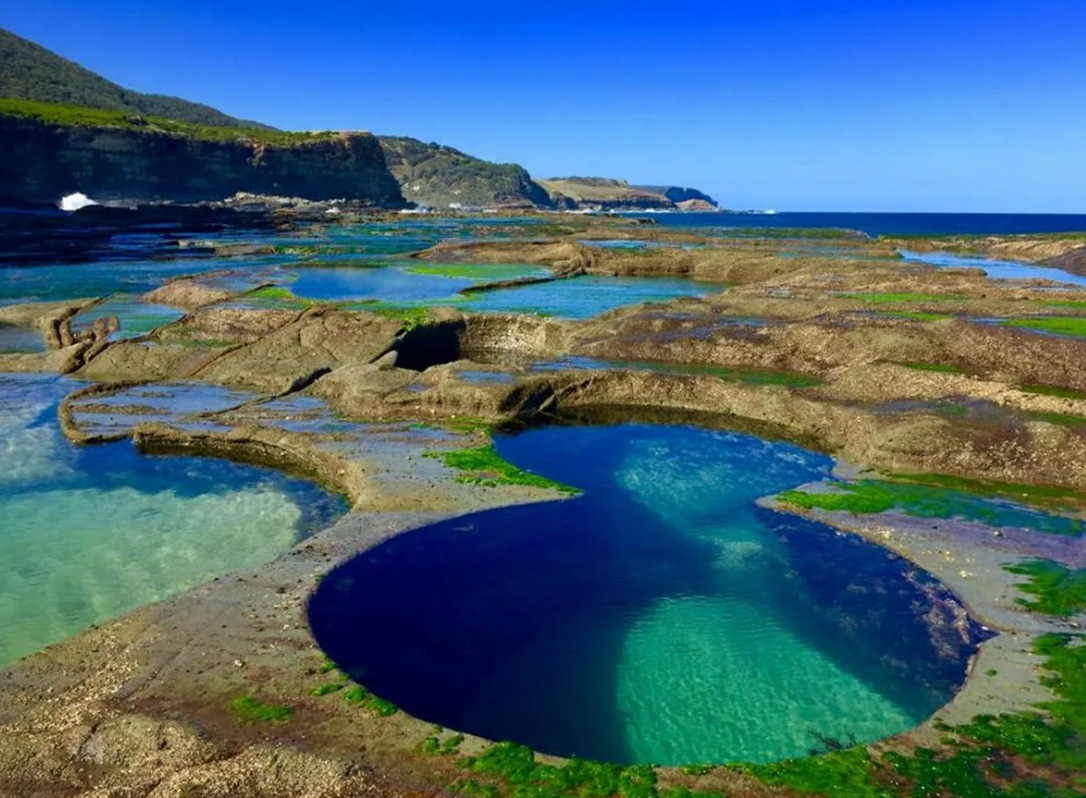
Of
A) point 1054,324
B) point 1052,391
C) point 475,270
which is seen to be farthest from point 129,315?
point 1054,324

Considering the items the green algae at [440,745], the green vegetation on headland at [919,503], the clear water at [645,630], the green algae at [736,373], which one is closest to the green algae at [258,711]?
the clear water at [645,630]

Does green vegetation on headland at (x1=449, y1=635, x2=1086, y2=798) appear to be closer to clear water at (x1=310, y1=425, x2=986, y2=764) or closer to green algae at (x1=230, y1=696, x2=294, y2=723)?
clear water at (x1=310, y1=425, x2=986, y2=764)

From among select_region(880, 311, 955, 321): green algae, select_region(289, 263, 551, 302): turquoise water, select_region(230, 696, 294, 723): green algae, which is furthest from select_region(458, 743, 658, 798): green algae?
select_region(289, 263, 551, 302): turquoise water

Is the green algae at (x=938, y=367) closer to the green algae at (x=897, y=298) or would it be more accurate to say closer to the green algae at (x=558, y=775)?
the green algae at (x=897, y=298)

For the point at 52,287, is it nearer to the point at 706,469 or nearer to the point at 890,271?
the point at 706,469

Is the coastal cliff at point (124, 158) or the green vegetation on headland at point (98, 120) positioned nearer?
the coastal cliff at point (124, 158)

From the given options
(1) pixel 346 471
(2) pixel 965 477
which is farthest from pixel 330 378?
(2) pixel 965 477

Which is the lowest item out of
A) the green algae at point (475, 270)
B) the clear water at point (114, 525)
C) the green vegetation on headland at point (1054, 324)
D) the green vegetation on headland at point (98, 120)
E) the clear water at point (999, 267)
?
the clear water at point (114, 525)
